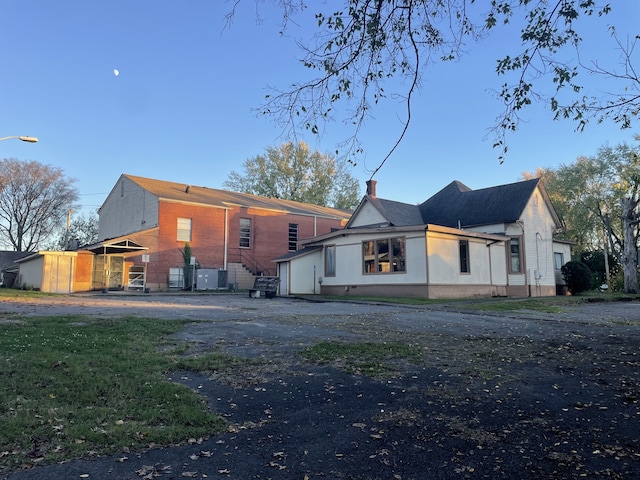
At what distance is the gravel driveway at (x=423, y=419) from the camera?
3.40 m

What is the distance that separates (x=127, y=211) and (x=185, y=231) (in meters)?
6.46

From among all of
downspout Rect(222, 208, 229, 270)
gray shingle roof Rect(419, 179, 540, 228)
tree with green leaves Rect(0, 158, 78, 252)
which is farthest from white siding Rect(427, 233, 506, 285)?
tree with green leaves Rect(0, 158, 78, 252)

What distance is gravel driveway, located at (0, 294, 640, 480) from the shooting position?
340 cm

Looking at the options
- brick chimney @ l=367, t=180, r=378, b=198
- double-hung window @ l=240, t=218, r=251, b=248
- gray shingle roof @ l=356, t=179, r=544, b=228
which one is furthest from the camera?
double-hung window @ l=240, t=218, r=251, b=248

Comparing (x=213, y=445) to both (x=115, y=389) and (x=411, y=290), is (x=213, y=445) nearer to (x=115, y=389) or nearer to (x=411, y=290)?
(x=115, y=389)

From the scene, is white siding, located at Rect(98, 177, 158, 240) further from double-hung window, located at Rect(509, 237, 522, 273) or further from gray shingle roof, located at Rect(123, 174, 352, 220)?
double-hung window, located at Rect(509, 237, 522, 273)

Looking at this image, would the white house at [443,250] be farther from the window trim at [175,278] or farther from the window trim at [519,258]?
the window trim at [175,278]

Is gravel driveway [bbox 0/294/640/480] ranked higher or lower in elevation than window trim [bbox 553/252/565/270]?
lower

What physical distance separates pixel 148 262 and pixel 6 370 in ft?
86.6

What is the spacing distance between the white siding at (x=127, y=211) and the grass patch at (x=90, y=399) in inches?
1026

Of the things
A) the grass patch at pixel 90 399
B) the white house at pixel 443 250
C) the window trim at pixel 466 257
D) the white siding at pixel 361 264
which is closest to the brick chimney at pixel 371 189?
the white house at pixel 443 250

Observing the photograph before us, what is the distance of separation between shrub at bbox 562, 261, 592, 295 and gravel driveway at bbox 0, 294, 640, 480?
23.1m

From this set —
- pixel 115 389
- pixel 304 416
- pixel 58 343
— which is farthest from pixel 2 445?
pixel 58 343

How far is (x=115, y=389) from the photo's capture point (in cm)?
520
